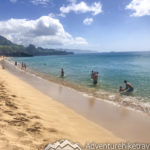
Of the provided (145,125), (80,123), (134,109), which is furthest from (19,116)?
(134,109)

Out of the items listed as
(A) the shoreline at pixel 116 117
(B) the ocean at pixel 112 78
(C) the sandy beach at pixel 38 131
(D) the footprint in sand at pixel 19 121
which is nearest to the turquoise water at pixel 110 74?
(B) the ocean at pixel 112 78

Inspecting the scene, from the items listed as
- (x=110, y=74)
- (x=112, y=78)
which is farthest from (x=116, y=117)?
(x=110, y=74)

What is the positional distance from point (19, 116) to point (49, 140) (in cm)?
190

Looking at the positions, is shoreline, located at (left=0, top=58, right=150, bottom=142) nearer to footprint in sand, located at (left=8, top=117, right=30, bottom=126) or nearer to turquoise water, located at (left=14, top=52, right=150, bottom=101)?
footprint in sand, located at (left=8, top=117, right=30, bottom=126)

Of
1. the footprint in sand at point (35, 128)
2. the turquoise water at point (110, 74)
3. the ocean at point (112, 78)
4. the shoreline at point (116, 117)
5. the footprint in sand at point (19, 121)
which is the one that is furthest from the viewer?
the turquoise water at point (110, 74)

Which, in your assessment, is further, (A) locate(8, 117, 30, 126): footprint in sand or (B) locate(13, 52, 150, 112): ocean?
(B) locate(13, 52, 150, 112): ocean

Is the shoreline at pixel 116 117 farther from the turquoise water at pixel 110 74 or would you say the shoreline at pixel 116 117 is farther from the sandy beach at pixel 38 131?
the turquoise water at pixel 110 74

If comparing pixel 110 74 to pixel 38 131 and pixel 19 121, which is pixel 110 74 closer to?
pixel 19 121

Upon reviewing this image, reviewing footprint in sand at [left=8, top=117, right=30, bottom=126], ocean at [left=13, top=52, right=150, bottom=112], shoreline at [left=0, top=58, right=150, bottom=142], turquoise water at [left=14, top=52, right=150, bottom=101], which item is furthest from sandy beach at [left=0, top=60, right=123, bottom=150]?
turquoise water at [left=14, top=52, right=150, bottom=101]

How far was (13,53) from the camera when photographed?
13188 cm

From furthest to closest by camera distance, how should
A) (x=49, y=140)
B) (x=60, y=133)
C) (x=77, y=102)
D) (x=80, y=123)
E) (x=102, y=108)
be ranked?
1. (x=77, y=102)
2. (x=102, y=108)
3. (x=80, y=123)
4. (x=60, y=133)
5. (x=49, y=140)

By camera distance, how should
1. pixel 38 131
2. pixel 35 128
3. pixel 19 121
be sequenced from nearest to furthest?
pixel 38 131 < pixel 35 128 < pixel 19 121

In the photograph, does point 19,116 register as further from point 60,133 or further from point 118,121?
point 118,121

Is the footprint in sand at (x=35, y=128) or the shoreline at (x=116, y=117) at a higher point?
the footprint in sand at (x=35, y=128)
